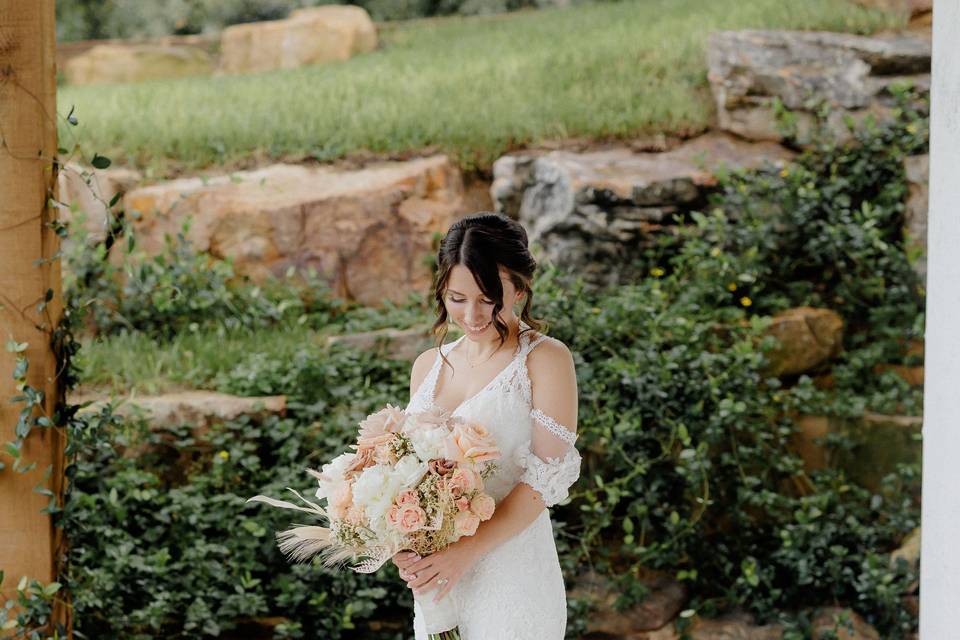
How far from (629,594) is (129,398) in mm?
2527

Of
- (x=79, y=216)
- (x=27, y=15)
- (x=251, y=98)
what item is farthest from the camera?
(x=251, y=98)

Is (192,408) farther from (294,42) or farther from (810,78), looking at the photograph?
(294,42)

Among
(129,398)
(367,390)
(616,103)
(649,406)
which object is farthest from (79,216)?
(616,103)

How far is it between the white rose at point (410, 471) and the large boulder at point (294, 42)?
6.42 meters

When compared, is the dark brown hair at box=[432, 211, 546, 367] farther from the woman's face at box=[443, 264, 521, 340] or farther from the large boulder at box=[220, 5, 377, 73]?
the large boulder at box=[220, 5, 377, 73]

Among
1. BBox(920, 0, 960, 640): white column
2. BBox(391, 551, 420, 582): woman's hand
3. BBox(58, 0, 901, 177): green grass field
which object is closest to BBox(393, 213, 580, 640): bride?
BBox(391, 551, 420, 582): woman's hand

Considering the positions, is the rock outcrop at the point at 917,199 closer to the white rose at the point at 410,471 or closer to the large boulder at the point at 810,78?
the large boulder at the point at 810,78

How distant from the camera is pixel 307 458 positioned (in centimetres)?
471

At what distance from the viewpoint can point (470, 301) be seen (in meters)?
2.54

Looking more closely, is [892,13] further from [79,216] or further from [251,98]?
[79,216]

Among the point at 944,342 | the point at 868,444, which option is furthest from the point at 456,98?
the point at 944,342

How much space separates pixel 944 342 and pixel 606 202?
3.24 metres

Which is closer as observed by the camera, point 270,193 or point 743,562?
point 743,562

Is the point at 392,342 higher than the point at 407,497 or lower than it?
lower
